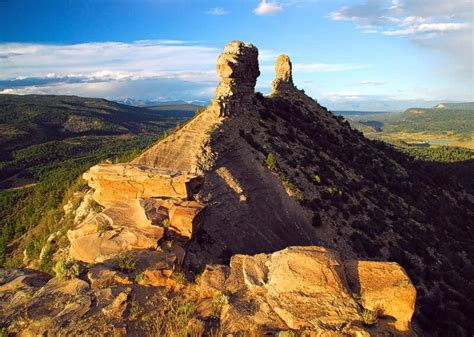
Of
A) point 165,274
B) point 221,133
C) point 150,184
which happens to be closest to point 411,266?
point 221,133

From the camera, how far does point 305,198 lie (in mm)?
37969

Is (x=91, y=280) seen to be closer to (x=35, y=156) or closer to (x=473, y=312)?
(x=473, y=312)

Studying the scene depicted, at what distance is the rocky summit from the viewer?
12227 millimetres

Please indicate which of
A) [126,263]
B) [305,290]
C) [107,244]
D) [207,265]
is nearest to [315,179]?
[207,265]

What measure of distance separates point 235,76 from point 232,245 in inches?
860

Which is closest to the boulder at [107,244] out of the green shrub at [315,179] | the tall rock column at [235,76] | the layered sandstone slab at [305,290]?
the layered sandstone slab at [305,290]

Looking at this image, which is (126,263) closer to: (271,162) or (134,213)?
(134,213)

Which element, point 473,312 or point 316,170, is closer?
point 473,312

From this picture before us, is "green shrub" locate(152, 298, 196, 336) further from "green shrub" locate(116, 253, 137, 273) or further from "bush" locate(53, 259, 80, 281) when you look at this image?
"bush" locate(53, 259, 80, 281)

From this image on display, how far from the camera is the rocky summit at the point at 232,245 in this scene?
12.2m

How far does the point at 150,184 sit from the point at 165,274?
25.4 ft

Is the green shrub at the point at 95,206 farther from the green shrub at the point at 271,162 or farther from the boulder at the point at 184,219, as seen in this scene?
the green shrub at the point at 271,162

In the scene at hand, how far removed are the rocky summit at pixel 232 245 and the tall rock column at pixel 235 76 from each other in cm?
17

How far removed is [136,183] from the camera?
21.8m
